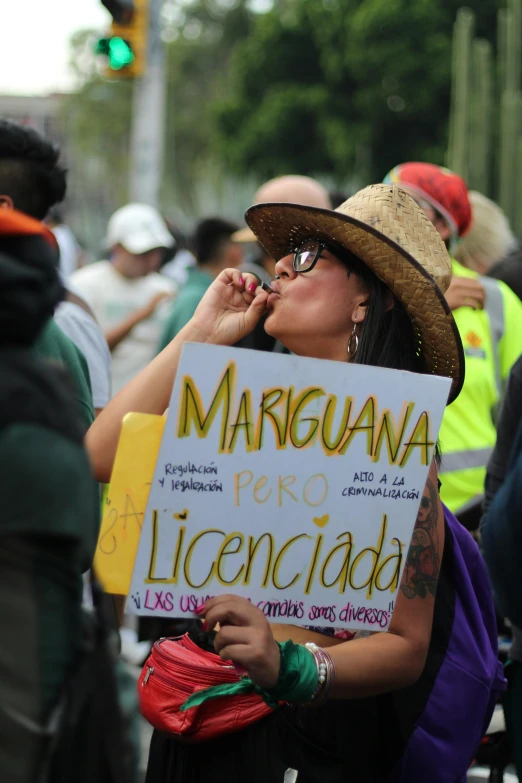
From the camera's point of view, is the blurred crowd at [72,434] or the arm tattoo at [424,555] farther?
the arm tattoo at [424,555]

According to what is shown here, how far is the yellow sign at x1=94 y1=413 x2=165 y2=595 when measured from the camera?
2.01 metres

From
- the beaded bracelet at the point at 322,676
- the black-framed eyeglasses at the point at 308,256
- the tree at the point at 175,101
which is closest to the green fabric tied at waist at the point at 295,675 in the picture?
the beaded bracelet at the point at 322,676

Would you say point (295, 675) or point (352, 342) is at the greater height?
point (352, 342)

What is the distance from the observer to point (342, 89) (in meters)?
39.3

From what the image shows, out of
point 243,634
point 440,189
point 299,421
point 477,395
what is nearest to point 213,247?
point 440,189

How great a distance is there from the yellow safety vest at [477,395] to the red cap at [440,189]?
11.6 inches

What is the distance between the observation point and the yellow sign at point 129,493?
79.2 inches

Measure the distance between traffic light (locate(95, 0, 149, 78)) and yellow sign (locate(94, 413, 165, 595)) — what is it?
8.77m

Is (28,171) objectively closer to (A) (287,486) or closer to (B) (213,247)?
(A) (287,486)

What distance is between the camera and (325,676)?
7.17 ft

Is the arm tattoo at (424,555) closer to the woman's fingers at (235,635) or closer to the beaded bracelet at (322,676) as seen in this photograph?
the beaded bracelet at (322,676)

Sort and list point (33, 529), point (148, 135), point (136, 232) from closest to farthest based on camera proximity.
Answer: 1. point (33, 529)
2. point (136, 232)
3. point (148, 135)

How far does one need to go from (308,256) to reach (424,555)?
742 mm

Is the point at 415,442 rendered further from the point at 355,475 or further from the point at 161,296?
the point at 161,296
